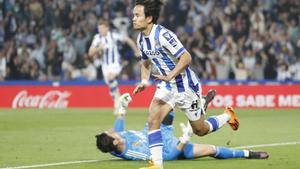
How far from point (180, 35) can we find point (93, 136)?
12726 mm

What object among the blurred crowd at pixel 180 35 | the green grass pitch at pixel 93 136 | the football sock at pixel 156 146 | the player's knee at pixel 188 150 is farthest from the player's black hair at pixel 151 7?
the blurred crowd at pixel 180 35

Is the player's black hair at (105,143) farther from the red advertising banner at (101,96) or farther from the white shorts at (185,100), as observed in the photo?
the red advertising banner at (101,96)

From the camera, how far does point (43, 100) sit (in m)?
27.1

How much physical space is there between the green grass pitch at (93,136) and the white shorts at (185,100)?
0.73 m

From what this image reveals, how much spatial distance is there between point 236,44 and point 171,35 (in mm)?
17064

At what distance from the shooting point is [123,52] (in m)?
29.2

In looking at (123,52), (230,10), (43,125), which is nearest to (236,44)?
(230,10)

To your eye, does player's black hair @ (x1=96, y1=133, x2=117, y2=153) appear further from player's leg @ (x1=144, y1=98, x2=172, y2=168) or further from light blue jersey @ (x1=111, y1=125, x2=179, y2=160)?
→ player's leg @ (x1=144, y1=98, x2=172, y2=168)

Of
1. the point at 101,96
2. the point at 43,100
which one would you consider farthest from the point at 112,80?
the point at 43,100

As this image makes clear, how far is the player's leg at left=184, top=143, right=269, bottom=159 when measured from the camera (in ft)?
38.4

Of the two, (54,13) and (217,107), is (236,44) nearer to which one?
(217,107)

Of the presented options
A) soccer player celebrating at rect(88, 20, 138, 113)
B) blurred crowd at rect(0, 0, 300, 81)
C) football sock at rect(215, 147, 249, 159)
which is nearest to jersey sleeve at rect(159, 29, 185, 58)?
football sock at rect(215, 147, 249, 159)

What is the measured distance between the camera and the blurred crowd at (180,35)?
2725 cm

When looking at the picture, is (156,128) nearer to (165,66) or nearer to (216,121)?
(165,66)
